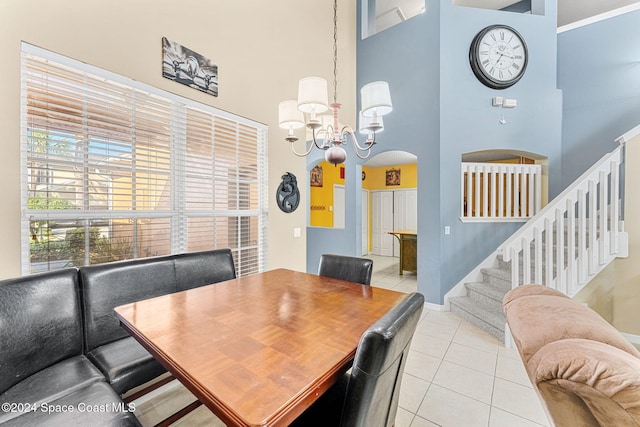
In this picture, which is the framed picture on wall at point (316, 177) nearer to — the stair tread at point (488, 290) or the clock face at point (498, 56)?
the clock face at point (498, 56)

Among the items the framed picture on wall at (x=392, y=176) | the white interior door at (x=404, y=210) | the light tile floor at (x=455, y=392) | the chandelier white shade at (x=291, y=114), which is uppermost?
the framed picture on wall at (x=392, y=176)

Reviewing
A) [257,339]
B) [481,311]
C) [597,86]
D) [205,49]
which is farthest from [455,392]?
[597,86]

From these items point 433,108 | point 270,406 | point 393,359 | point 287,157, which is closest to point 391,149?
point 433,108

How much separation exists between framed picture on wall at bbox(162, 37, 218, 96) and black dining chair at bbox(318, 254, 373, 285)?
1.93 metres

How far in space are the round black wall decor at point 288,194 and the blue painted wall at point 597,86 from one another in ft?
14.5

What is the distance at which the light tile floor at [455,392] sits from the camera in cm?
172

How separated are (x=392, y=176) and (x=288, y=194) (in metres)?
5.21

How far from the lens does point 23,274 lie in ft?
5.02

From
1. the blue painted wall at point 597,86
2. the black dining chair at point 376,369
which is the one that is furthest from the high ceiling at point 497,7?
the black dining chair at point 376,369

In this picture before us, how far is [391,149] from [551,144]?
235cm

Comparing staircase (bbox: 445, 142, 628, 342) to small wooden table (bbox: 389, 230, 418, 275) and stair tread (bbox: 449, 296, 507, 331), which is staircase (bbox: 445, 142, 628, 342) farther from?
small wooden table (bbox: 389, 230, 418, 275)

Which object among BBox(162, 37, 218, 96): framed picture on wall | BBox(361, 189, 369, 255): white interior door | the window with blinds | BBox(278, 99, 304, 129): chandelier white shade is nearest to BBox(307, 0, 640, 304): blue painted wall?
BBox(278, 99, 304, 129): chandelier white shade

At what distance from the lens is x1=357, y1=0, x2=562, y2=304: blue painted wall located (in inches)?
147

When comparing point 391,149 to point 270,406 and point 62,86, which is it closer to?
point 62,86
